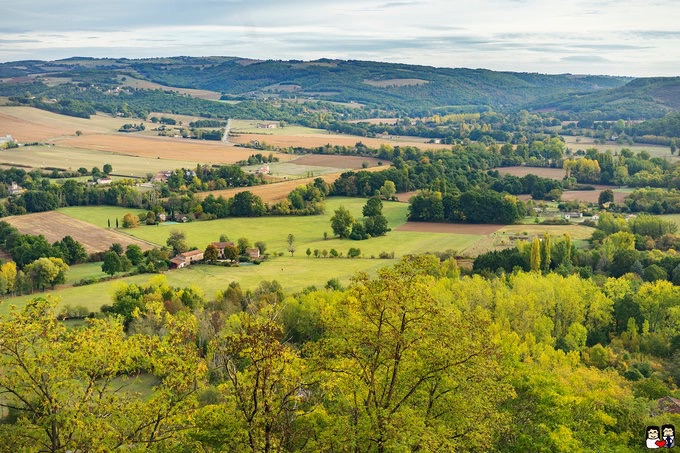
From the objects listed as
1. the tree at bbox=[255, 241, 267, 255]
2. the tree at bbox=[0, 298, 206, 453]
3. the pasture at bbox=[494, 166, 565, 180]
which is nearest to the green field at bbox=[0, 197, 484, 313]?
the tree at bbox=[255, 241, 267, 255]

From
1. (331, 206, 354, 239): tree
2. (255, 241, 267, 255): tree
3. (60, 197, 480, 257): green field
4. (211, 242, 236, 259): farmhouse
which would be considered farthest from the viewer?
(331, 206, 354, 239): tree

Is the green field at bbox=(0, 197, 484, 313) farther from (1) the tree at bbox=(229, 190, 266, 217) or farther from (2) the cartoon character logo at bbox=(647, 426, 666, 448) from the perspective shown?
(2) the cartoon character logo at bbox=(647, 426, 666, 448)

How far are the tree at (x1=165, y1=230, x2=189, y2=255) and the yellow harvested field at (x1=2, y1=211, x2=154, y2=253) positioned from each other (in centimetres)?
219

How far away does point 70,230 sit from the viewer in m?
72.5

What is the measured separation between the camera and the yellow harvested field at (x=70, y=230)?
67.1 meters

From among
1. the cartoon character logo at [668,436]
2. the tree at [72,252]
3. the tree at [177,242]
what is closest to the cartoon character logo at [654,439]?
the cartoon character logo at [668,436]

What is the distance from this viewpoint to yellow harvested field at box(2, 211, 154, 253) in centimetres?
6706

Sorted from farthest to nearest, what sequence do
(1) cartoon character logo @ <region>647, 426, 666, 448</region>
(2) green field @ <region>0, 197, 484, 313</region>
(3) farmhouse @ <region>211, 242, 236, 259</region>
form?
1. (3) farmhouse @ <region>211, 242, 236, 259</region>
2. (2) green field @ <region>0, 197, 484, 313</region>
3. (1) cartoon character logo @ <region>647, 426, 666, 448</region>

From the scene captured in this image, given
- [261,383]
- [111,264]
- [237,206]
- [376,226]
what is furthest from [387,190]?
[261,383]

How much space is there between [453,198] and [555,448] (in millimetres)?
62619

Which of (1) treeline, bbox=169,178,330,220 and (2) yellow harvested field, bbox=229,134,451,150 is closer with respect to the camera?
(1) treeline, bbox=169,178,330,220

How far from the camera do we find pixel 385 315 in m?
16.3

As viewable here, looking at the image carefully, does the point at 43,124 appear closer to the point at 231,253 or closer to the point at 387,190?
the point at 387,190

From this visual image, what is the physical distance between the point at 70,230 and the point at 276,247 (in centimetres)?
2293
